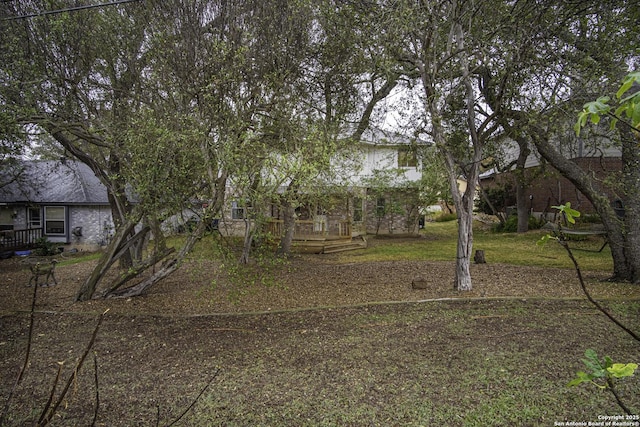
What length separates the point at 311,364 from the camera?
4.54 metres

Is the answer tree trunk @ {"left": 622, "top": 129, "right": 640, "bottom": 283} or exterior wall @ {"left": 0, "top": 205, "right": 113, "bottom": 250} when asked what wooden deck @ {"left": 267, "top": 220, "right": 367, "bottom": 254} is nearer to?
exterior wall @ {"left": 0, "top": 205, "right": 113, "bottom": 250}

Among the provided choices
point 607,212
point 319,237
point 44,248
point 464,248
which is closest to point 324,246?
point 319,237

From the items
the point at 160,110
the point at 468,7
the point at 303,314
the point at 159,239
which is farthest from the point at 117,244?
the point at 468,7

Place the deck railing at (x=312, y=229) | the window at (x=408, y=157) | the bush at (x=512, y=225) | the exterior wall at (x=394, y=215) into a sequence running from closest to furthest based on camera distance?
the window at (x=408, y=157)
the deck railing at (x=312, y=229)
the exterior wall at (x=394, y=215)
the bush at (x=512, y=225)

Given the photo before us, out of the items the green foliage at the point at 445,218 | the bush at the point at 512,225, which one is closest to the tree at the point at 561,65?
the bush at the point at 512,225

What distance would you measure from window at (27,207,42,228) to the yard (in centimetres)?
1164

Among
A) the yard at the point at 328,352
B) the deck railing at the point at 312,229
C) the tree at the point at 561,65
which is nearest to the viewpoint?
the yard at the point at 328,352

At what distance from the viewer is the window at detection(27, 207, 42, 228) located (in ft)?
60.9

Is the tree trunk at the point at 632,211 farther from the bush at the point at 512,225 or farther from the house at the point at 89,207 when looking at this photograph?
the bush at the point at 512,225

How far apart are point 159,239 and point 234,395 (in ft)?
14.2

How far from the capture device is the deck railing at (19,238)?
16.8 meters

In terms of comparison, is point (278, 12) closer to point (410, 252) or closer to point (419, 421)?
point (419, 421)

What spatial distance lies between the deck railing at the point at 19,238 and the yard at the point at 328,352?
1017 centimetres

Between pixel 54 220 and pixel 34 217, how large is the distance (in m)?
1.05
